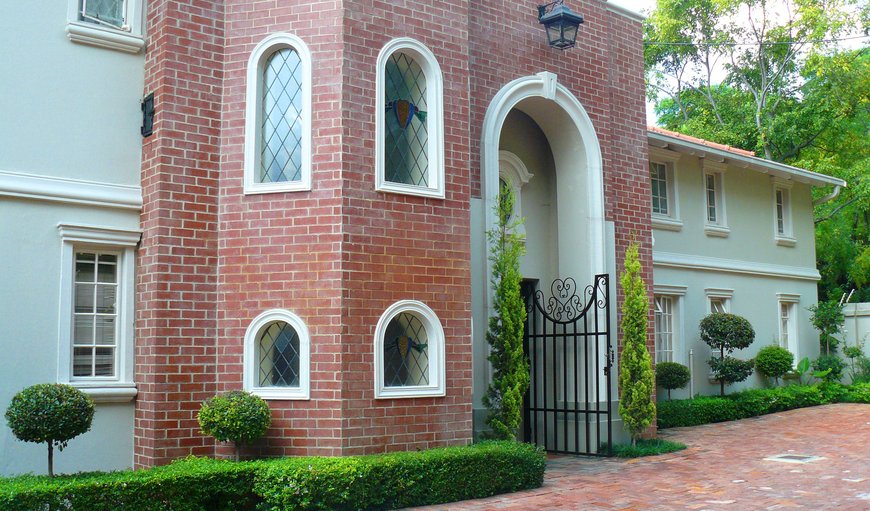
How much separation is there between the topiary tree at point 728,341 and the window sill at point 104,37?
39.5ft

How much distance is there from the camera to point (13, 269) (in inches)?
354

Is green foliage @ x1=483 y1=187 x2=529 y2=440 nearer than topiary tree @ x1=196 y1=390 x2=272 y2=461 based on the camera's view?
No

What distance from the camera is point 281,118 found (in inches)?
395

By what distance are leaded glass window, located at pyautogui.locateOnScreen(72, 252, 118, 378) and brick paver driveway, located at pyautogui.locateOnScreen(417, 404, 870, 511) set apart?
402cm

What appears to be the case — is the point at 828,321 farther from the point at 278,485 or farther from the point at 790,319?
the point at 278,485

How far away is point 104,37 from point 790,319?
16791 mm

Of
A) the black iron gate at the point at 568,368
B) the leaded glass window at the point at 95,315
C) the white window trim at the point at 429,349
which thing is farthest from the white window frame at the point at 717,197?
the leaded glass window at the point at 95,315

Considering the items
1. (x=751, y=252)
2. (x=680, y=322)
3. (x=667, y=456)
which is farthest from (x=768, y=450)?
(x=751, y=252)

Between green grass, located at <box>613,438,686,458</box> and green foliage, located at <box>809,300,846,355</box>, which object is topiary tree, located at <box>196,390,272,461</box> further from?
green foliage, located at <box>809,300,846,355</box>

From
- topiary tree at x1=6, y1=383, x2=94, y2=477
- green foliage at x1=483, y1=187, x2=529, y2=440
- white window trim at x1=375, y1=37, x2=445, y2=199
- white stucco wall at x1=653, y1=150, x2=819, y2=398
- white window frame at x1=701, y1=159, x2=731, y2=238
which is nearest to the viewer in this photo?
topiary tree at x1=6, y1=383, x2=94, y2=477

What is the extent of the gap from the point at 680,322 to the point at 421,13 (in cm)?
952

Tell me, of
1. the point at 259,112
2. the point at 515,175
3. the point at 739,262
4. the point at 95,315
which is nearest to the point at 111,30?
the point at 259,112

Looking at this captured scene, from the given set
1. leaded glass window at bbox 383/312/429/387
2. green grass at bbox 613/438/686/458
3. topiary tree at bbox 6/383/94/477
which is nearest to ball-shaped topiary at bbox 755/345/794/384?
green grass at bbox 613/438/686/458

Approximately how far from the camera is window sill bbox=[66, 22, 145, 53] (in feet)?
31.6
